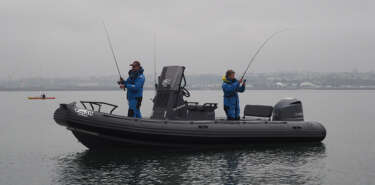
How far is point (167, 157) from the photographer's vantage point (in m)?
11.6

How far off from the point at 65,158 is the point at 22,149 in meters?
2.92

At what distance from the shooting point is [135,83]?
37.5 feet

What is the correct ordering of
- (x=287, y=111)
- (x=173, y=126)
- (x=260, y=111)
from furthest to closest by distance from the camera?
(x=287, y=111) → (x=260, y=111) → (x=173, y=126)

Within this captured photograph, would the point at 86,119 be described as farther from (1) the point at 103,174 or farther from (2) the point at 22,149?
(2) the point at 22,149

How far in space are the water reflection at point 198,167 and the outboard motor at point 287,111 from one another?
0.93 meters

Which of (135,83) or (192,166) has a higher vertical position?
(135,83)

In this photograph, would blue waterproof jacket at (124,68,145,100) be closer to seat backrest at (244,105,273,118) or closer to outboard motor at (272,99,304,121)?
seat backrest at (244,105,273,118)

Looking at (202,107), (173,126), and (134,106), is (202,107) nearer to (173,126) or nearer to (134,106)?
(173,126)

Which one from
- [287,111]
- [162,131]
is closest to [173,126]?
[162,131]

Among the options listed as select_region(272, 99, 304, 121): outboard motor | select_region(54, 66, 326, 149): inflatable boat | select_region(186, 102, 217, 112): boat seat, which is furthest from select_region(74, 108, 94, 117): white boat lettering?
select_region(272, 99, 304, 121): outboard motor

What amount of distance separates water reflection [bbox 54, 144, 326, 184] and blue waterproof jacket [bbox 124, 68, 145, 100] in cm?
175

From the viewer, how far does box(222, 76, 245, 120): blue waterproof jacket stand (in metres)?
12.1

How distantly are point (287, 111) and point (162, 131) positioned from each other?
441cm

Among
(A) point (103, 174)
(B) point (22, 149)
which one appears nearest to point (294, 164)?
(A) point (103, 174)
